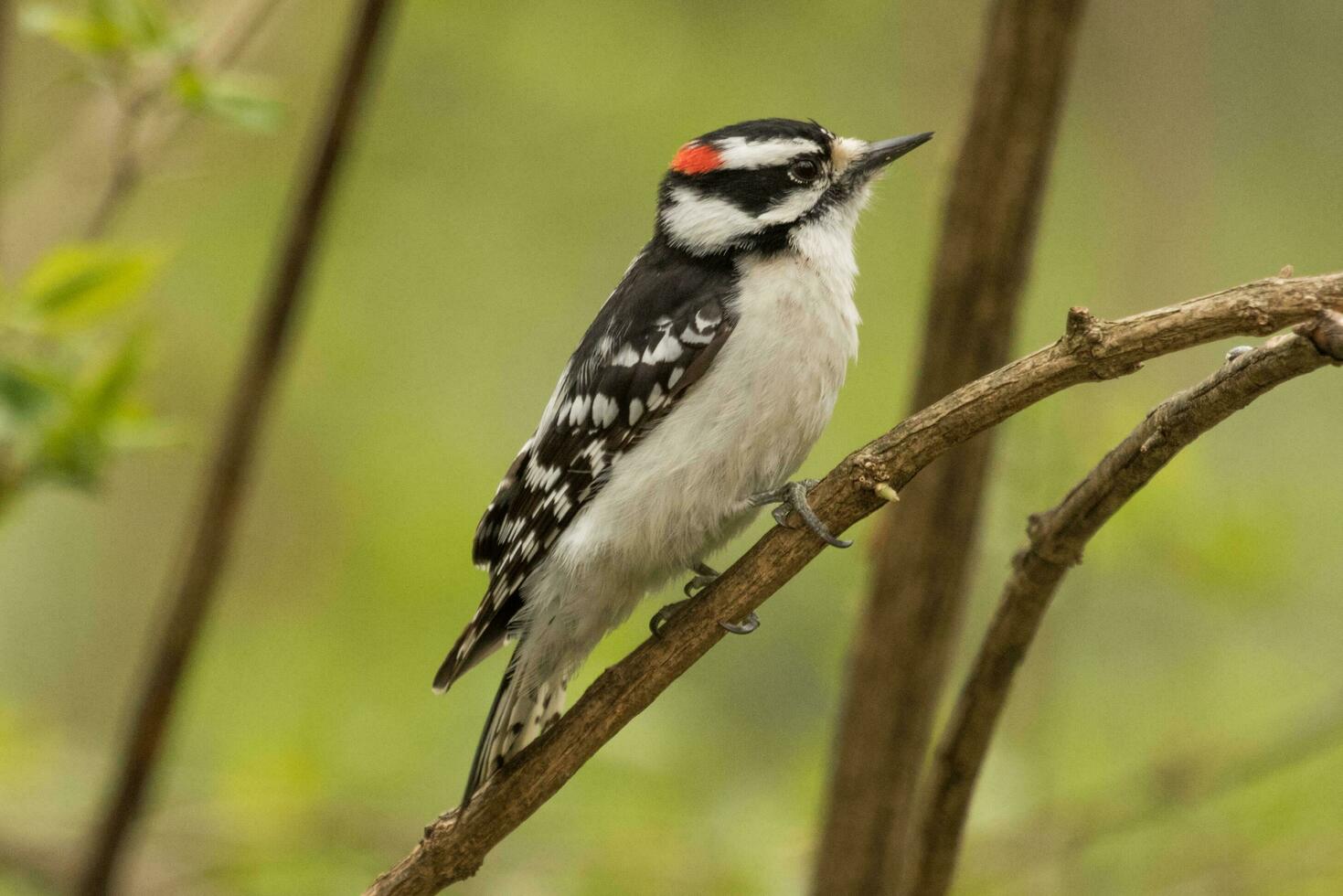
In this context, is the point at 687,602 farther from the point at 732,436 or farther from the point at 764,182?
the point at 764,182

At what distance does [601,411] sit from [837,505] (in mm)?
1201

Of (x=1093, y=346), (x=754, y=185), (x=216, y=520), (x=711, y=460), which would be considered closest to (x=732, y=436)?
(x=711, y=460)

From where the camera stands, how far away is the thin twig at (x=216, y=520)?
2.74 m

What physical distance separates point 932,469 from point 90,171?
2.89 metres

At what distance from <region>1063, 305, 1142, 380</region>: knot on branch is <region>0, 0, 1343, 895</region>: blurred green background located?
48.7 inches

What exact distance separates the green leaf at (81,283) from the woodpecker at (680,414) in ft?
3.51

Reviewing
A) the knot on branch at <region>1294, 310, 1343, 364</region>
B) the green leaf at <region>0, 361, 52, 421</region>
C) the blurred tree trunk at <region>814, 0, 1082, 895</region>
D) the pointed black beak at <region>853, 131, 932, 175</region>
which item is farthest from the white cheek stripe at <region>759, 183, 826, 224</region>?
the knot on branch at <region>1294, 310, 1343, 364</region>

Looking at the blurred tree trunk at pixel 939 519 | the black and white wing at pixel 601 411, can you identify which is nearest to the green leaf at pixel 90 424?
the black and white wing at pixel 601 411

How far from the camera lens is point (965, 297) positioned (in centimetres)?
296

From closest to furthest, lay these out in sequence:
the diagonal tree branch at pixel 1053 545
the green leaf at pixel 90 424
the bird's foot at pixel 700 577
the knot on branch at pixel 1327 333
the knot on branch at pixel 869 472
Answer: the knot on branch at pixel 1327 333
the diagonal tree branch at pixel 1053 545
the knot on branch at pixel 869 472
the green leaf at pixel 90 424
the bird's foot at pixel 700 577

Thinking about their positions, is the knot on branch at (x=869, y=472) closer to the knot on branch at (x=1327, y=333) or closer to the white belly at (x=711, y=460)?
the knot on branch at (x=1327, y=333)

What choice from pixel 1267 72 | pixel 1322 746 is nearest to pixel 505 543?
pixel 1322 746

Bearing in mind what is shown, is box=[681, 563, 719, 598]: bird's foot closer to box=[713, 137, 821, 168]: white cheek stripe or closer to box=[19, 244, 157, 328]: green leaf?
box=[713, 137, 821, 168]: white cheek stripe

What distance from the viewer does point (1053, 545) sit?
7.50 feet
